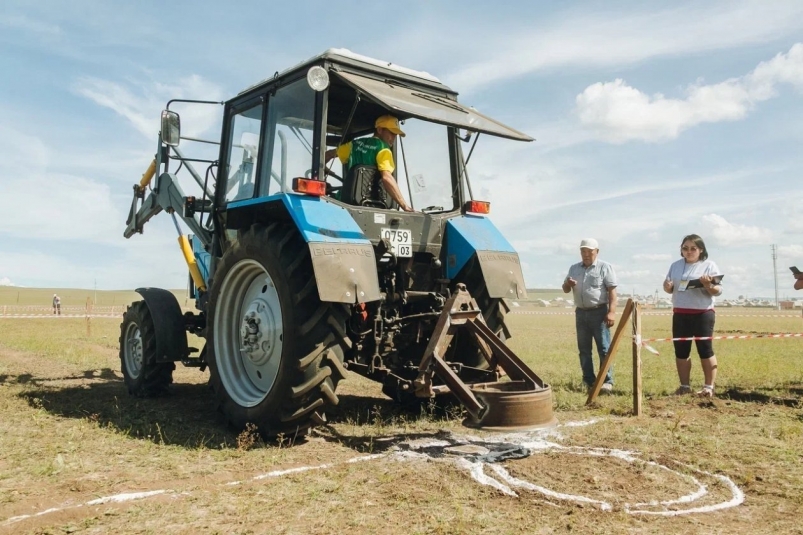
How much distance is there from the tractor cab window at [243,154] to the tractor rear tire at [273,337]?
851 millimetres

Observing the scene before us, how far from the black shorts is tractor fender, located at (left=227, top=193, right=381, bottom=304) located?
3914 millimetres

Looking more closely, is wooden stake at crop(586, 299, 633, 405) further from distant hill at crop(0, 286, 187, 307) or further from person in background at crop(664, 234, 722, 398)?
distant hill at crop(0, 286, 187, 307)

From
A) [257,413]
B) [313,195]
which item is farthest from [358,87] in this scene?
[257,413]

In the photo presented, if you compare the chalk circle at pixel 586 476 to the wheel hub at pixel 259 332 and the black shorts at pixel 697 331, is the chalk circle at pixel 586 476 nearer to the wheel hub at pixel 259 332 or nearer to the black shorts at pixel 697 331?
the wheel hub at pixel 259 332

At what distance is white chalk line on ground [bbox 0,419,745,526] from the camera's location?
357 centimetres

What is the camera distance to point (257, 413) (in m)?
5.07

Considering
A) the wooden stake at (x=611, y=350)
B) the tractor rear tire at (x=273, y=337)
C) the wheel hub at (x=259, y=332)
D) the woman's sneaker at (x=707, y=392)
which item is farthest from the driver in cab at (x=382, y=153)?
the woman's sneaker at (x=707, y=392)

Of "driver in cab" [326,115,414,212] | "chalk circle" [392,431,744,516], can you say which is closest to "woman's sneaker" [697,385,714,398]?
"chalk circle" [392,431,744,516]

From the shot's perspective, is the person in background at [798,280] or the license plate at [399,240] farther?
the person in background at [798,280]

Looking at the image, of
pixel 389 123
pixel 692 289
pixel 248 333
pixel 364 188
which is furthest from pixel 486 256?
pixel 692 289

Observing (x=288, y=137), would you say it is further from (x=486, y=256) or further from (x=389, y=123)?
(x=486, y=256)

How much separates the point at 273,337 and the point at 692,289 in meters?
4.59

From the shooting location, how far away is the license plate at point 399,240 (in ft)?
17.9

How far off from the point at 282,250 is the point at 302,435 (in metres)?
1.39
